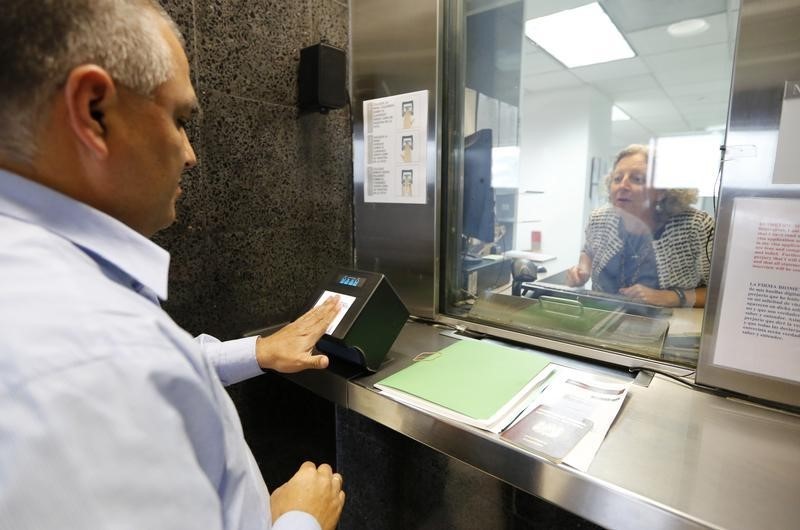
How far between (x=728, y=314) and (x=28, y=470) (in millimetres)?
1039

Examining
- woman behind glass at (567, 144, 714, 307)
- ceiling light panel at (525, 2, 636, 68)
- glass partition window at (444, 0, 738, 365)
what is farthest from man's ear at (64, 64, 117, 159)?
ceiling light panel at (525, 2, 636, 68)

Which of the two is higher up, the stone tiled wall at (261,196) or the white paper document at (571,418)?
the stone tiled wall at (261,196)

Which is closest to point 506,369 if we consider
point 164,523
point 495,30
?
point 164,523

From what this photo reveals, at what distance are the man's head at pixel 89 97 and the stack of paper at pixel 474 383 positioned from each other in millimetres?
572

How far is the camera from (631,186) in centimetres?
136

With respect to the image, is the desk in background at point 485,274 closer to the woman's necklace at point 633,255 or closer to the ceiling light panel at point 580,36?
the woman's necklace at point 633,255

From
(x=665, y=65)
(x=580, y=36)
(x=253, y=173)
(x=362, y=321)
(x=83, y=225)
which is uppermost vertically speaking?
(x=580, y=36)

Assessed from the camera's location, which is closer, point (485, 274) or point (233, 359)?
point (233, 359)

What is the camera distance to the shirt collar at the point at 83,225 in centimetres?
38

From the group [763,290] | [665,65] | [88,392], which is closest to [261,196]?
[88,392]

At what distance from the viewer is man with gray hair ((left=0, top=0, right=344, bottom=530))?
298mm

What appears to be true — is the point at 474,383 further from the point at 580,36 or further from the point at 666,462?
the point at 580,36

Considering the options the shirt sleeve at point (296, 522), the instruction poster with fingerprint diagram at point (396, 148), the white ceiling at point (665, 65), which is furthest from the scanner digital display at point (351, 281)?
the white ceiling at point (665, 65)

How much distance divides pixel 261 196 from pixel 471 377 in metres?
0.73
